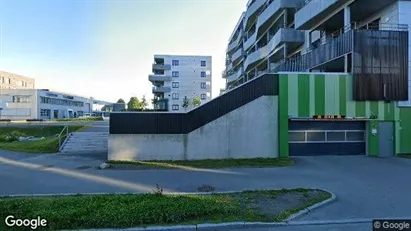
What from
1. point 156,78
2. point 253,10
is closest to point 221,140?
point 253,10

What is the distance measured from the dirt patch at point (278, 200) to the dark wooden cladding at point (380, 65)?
1017 cm

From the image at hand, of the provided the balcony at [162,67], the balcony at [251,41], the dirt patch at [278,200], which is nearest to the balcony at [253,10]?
the balcony at [251,41]

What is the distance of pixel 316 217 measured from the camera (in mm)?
6965

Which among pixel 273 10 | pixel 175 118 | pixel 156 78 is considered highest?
pixel 273 10

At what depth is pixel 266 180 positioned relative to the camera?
11.1 m

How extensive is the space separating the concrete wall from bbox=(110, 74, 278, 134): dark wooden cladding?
250mm

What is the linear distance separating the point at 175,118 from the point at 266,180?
6.42 metres

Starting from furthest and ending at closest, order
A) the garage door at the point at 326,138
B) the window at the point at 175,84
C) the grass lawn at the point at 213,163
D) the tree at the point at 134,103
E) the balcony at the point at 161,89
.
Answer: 1. the tree at the point at 134,103
2. the window at the point at 175,84
3. the balcony at the point at 161,89
4. the garage door at the point at 326,138
5. the grass lawn at the point at 213,163

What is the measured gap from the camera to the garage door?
17281mm

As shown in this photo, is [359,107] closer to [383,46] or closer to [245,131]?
[383,46]

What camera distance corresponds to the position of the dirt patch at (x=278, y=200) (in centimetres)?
735

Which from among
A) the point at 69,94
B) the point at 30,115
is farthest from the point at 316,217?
the point at 69,94

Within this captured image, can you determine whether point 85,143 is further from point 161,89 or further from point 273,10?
point 161,89

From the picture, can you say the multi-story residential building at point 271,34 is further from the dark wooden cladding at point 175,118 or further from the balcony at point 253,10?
the dark wooden cladding at point 175,118
